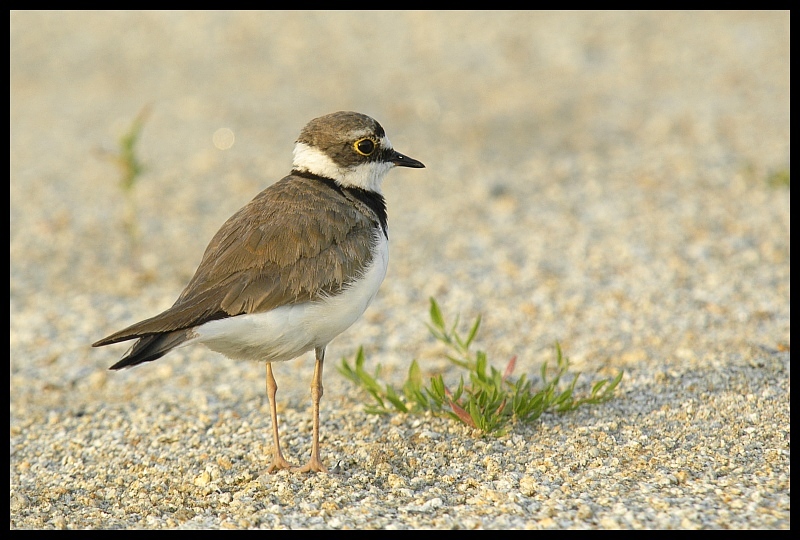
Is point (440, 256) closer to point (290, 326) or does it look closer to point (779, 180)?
point (779, 180)

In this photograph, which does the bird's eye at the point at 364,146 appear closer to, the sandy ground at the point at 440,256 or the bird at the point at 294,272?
the bird at the point at 294,272

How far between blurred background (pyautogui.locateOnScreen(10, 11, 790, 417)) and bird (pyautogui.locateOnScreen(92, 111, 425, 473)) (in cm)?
148

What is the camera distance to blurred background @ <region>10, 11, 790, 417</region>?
21.0 ft

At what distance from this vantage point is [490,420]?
15.0 ft

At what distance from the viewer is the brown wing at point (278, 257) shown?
4121 millimetres

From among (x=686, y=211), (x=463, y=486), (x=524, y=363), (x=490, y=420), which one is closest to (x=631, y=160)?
(x=686, y=211)

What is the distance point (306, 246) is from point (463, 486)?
135cm

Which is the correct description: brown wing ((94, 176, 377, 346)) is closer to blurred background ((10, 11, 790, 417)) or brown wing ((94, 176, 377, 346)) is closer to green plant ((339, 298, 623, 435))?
green plant ((339, 298, 623, 435))

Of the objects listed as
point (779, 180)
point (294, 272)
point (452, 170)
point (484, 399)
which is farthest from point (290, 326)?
point (779, 180)

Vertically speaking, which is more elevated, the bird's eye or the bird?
the bird's eye

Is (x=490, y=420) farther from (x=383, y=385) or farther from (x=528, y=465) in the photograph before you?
(x=383, y=385)


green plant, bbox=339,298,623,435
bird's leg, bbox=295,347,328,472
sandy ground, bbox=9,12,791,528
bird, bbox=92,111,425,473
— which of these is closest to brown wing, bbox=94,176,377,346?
bird, bbox=92,111,425,473

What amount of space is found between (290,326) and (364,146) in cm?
122

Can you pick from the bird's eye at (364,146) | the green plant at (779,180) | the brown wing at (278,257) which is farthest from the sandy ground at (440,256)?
the bird's eye at (364,146)
